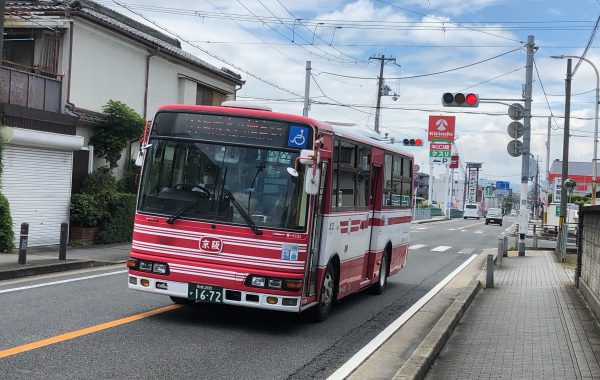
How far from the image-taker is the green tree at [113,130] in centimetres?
1970

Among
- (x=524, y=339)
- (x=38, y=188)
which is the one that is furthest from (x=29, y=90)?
(x=524, y=339)

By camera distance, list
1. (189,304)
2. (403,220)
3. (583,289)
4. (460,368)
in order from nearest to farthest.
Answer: (460,368) < (189,304) < (583,289) < (403,220)

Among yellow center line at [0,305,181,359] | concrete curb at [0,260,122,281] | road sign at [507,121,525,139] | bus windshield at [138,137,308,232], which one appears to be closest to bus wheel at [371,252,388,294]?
yellow center line at [0,305,181,359]

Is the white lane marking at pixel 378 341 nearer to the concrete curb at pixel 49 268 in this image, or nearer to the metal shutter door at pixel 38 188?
the concrete curb at pixel 49 268

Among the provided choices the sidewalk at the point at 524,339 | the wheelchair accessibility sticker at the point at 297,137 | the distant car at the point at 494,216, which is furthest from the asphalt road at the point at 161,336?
the distant car at the point at 494,216

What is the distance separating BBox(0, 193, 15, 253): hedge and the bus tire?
9590 millimetres

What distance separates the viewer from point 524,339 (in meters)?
8.18

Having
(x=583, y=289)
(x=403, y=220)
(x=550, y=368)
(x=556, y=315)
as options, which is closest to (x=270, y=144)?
(x=550, y=368)

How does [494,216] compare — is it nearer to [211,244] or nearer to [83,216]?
[83,216]

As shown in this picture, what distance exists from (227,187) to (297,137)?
42.6 inches

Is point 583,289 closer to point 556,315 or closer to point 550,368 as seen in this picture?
point 556,315

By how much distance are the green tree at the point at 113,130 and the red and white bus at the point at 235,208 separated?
39.8 feet

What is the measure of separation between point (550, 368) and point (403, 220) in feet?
23.4

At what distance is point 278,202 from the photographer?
7.69m
